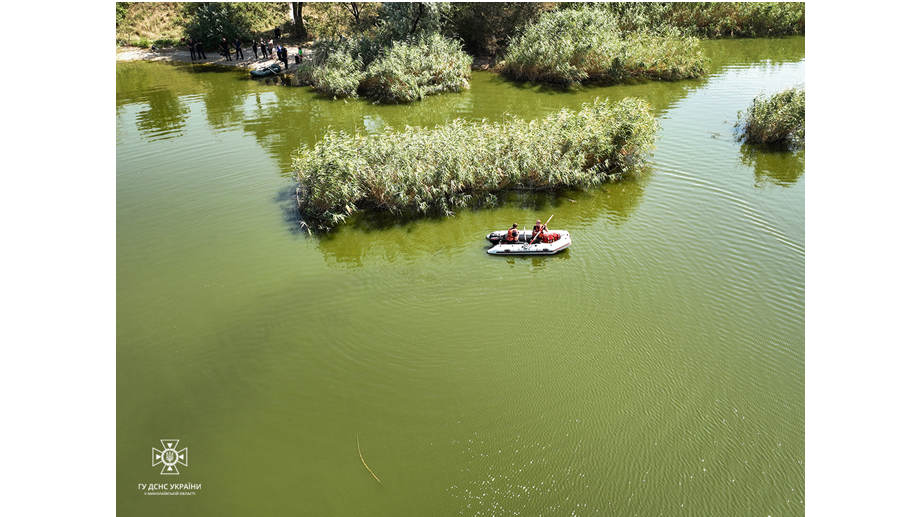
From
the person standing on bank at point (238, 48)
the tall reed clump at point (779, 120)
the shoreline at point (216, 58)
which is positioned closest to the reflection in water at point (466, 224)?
the tall reed clump at point (779, 120)

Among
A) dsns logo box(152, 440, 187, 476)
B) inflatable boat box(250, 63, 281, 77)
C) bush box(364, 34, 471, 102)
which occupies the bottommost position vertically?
dsns logo box(152, 440, 187, 476)

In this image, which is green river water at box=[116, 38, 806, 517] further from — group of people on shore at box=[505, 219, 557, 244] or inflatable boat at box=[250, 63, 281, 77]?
inflatable boat at box=[250, 63, 281, 77]

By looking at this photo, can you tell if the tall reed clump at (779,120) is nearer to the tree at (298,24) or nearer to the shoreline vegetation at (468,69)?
the shoreline vegetation at (468,69)

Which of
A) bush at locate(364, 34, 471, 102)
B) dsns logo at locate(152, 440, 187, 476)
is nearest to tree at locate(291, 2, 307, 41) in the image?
bush at locate(364, 34, 471, 102)

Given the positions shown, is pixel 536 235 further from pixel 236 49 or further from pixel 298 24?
pixel 298 24

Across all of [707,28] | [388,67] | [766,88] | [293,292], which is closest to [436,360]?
[293,292]
